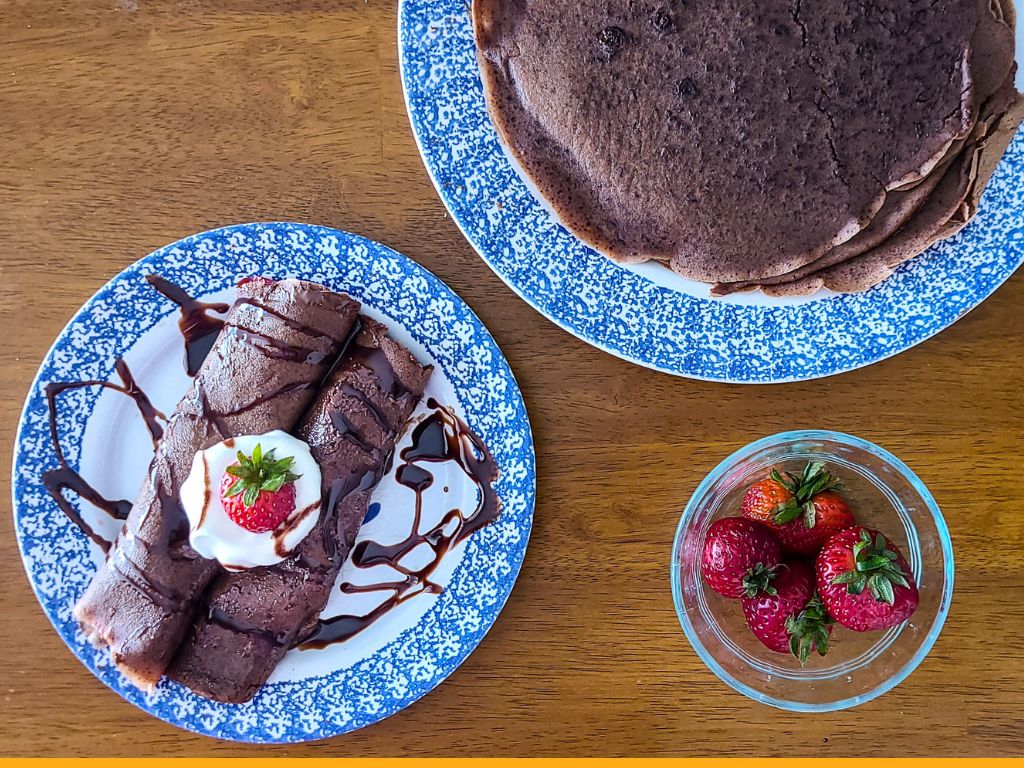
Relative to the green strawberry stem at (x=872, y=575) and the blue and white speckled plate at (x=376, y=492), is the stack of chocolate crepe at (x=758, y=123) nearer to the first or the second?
the blue and white speckled plate at (x=376, y=492)

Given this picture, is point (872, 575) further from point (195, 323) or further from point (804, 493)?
point (195, 323)

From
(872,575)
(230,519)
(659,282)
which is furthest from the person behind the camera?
(659,282)

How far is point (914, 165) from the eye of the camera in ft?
4.29

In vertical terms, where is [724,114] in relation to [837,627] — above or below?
above

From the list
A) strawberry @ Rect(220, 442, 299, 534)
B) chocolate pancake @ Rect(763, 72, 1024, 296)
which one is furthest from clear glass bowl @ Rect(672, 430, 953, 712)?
strawberry @ Rect(220, 442, 299, 534)

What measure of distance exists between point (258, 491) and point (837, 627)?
1000 mm

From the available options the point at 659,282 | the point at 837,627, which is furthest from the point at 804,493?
the point at 659,282

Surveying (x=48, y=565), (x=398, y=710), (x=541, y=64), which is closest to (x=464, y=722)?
(x=398, y=710)

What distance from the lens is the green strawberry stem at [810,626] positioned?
1.23 m

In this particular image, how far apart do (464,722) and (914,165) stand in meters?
1.27

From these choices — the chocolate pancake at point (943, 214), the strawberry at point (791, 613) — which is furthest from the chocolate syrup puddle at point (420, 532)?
the chocolate pancake at point (943, 214)

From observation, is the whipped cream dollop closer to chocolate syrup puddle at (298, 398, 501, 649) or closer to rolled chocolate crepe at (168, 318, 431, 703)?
rolled chocolate crepe at (168, 318, 431, 703)

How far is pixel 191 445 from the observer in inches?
52.8

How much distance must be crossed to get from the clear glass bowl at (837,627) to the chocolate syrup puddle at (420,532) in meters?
0.39
